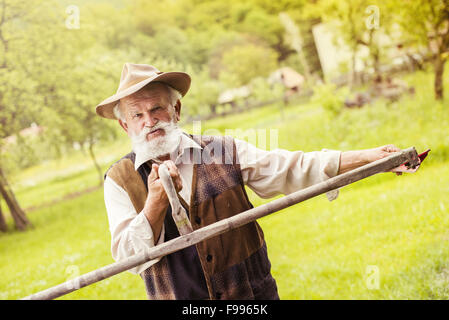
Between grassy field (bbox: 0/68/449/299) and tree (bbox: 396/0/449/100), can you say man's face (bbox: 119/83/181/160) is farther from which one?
tree (bbox: 396/0/449/100)

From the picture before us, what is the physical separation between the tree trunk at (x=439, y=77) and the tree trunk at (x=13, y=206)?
433 cm

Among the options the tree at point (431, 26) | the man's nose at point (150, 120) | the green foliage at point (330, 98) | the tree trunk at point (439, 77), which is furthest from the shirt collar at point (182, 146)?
the tree trunk at point (439, 77)

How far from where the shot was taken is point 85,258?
3.66 metres

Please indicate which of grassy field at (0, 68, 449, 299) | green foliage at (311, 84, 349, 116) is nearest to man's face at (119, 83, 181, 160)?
grassy field at (0, 68, 449, 299)

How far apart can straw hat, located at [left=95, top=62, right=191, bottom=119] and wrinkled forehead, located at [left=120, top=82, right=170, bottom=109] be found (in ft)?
0.09

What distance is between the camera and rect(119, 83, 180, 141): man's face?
135 centimetres

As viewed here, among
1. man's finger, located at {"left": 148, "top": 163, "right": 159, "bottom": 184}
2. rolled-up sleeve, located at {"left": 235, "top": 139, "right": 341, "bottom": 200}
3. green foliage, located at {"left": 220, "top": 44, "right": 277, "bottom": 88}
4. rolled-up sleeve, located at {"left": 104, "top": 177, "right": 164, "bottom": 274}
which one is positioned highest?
green foliage, located at {"left": 220, "top": 44, "right": 277, "bottom": 88}

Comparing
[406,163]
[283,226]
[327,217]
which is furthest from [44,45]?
[406,163]

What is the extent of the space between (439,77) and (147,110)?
3.36 m

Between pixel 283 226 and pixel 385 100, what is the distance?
182 centimetres

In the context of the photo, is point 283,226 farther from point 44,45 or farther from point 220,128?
point 44,45

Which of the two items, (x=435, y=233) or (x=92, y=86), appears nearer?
(x=435, y=233)
